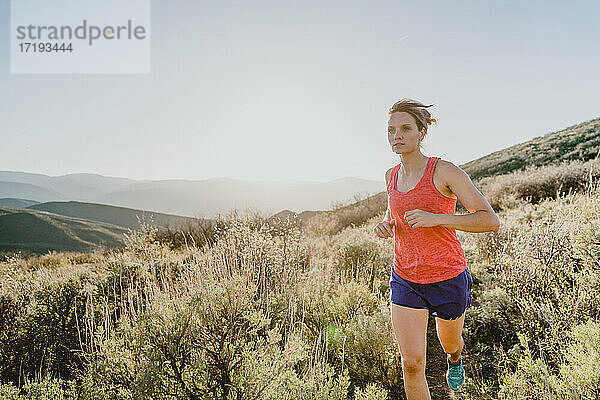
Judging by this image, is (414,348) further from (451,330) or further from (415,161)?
(415,161)

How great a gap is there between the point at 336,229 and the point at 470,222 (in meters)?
13.6

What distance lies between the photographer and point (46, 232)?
43469 mm

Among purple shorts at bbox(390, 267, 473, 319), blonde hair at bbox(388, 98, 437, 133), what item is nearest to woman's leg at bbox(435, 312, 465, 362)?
purple shorts at bbox(390, 267, 473, 319)

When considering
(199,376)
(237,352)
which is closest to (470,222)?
(237,352)

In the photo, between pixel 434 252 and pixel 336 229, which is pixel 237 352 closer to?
pixel 434 252

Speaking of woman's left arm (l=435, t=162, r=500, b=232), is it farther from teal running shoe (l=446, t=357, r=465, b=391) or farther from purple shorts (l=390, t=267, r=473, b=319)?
teal running shoe (l=446, t=357, r=465, b=391)

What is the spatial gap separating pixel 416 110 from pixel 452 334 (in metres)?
1.57

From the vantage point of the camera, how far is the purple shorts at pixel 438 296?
2326 mm

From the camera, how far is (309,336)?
4.05 m

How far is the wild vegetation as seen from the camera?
8.25 ft

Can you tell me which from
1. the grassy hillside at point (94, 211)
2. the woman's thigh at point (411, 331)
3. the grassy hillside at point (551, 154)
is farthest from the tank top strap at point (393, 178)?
the grassy hillside at point (94, 211)

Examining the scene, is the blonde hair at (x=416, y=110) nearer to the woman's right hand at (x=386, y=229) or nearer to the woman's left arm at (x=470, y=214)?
the woman's left arm at (x=470, y=214)

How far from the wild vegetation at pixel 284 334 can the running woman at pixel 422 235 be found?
471 mm

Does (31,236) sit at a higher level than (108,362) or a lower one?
lower
